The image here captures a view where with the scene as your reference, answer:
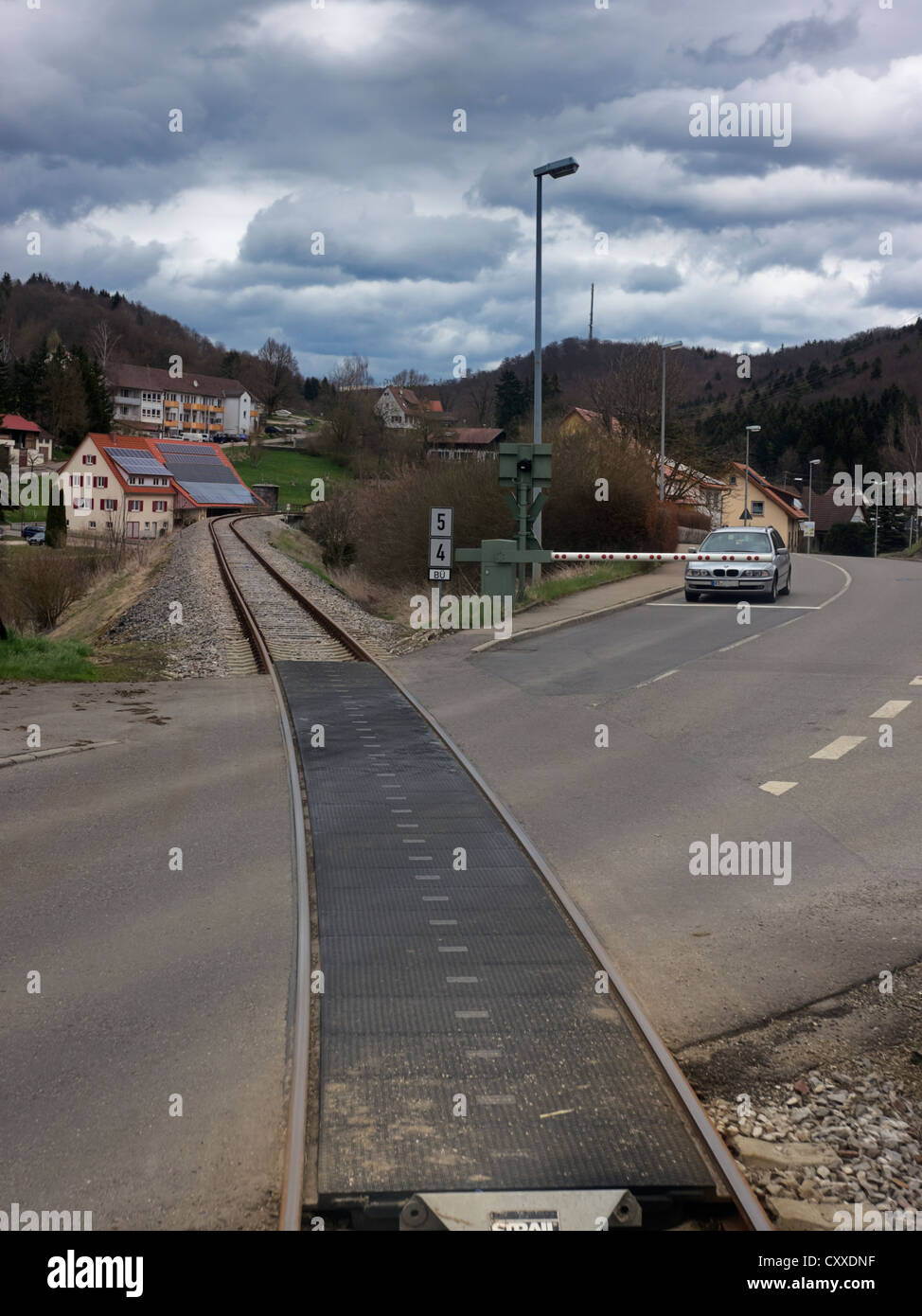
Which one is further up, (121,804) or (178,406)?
(178,406)

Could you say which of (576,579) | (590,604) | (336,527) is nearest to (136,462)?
(336,527)

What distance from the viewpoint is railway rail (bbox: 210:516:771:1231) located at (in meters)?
4.23

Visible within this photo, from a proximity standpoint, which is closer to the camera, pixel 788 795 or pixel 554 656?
pixel 788 795

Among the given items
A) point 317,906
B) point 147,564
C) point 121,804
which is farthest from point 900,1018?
point 147,564

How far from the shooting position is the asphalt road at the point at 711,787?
6.71 m

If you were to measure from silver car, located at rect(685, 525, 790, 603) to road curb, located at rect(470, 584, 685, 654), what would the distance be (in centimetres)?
110

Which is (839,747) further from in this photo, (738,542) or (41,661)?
(738,542)

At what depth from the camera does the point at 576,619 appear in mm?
22734

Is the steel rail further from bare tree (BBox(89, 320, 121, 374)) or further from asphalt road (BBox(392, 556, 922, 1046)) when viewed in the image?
bare tree (BBox(89, 320, 121, 374))

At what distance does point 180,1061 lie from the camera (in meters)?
5.29
